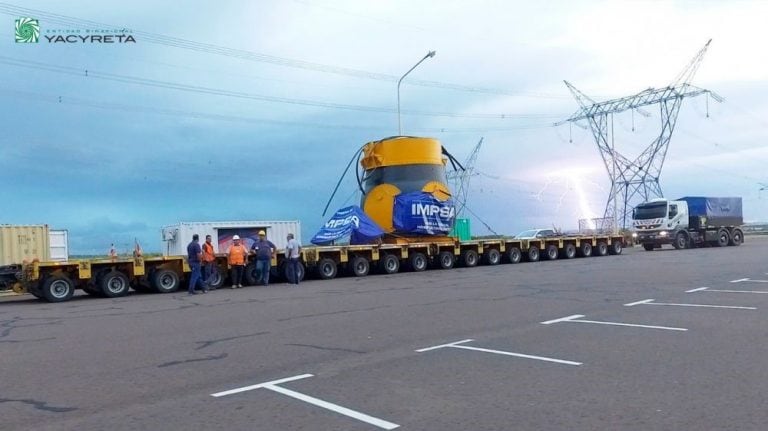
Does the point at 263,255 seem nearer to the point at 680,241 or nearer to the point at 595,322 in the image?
the point at 595,322

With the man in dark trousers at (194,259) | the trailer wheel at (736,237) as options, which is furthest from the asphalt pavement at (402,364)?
the trailer wheel at (736,237)

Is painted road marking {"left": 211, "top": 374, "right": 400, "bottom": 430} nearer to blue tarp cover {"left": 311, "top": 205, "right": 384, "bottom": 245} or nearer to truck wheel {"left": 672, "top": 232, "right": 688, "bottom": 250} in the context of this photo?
blue tarp cover {"left": 311, "top": 205, "right": 384, "bottom": 245}

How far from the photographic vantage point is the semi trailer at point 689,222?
39438 mm

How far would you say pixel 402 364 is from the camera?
7512mm

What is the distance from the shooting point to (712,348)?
318 inches

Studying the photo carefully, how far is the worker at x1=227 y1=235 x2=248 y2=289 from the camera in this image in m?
19.8

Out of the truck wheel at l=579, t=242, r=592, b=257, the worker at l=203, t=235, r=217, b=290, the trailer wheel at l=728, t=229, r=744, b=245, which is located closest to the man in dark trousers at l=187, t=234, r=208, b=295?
the worker at l=203, t=235, r=217, b=290

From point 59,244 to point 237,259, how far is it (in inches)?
369

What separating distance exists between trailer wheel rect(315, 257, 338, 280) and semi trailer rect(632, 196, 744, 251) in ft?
78.3

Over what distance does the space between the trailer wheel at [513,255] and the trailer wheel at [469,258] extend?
268 cm

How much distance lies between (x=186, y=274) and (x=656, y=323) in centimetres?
1427

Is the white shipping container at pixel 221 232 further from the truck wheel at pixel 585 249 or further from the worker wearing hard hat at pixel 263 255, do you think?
the truck wheel at pixel 585 249

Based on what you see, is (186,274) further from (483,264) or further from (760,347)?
(760,347)

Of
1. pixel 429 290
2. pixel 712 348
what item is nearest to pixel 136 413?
pixel 712 348
